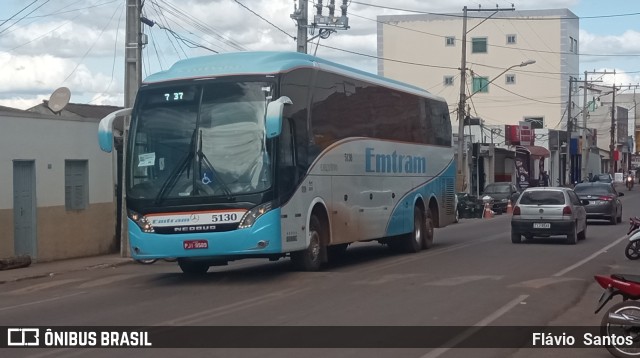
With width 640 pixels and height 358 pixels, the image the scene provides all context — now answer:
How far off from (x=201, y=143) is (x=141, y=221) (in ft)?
6.01

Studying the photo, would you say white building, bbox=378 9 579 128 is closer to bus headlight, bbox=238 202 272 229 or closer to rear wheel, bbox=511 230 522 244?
rear wheel, bbox=511 230 522 244

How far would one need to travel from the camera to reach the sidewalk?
2089cm

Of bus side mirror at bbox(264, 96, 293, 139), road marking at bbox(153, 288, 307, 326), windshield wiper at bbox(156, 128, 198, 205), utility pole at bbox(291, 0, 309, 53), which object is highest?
utility pole at bbox(291, 0, 309, 53)

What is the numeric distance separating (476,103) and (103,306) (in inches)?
3071

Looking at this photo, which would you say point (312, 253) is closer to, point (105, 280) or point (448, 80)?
point (105, 280)

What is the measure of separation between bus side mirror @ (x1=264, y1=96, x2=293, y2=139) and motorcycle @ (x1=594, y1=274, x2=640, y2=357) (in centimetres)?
732

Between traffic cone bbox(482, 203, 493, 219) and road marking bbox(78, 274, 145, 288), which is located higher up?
road marking bbox(78, 274, 145, 288)

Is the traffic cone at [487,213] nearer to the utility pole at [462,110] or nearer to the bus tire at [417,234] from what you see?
the utility pole at [462,110]

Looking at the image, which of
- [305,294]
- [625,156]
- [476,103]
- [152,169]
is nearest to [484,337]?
[305,294]

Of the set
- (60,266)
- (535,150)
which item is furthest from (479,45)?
(60,266)

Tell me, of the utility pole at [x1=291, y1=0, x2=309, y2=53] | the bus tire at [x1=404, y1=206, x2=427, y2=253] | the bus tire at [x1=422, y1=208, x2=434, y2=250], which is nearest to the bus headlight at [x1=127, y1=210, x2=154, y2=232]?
the bus tire at [x1=404, y1=206, x2=427, y2=253]

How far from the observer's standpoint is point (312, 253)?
61.5 ft

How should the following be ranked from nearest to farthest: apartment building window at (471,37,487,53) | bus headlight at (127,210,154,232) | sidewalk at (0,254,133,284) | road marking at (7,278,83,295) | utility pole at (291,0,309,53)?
bus headlight at (127,210,154,232), road marking at (7,278,83,295), sidewalk at (0,254,133,284), utility pole at (291,0,309,53), apartment building window at (471,37,487,53)

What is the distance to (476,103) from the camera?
3561 inches
